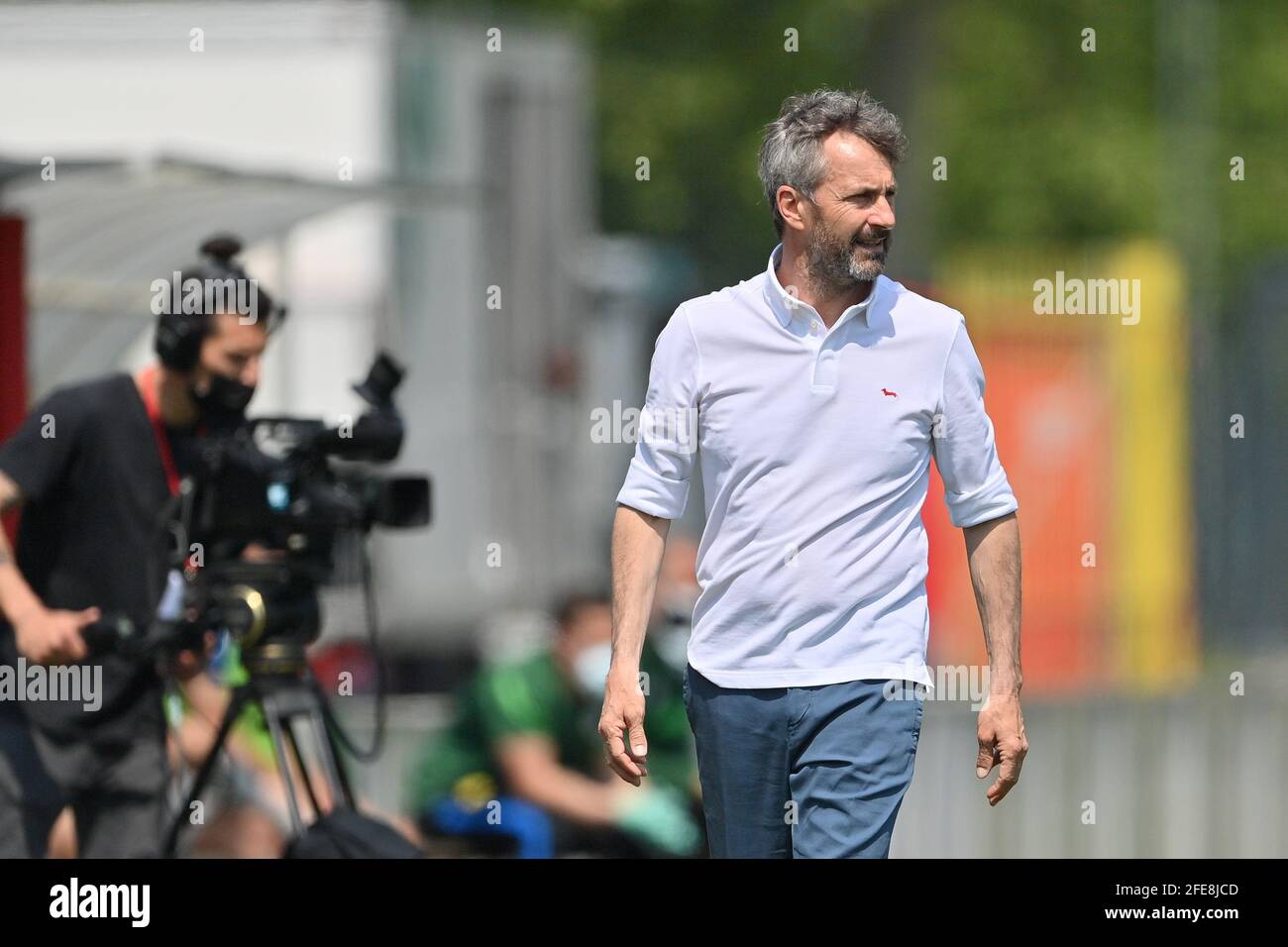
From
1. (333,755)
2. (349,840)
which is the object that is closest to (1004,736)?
(349,840)

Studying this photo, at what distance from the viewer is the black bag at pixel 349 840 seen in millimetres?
5500

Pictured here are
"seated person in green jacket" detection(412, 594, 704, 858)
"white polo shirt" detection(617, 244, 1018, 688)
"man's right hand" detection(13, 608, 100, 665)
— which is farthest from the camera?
"seated person in green jacket" detection(412, 594, 704, 858)

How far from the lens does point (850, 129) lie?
457cm

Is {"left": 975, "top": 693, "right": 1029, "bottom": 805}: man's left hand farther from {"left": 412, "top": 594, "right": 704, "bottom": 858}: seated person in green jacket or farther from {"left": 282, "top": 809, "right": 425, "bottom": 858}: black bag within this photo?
{"left": 412, "top": 594, "right": 704, "bottom": 858}: seated person in green jacket

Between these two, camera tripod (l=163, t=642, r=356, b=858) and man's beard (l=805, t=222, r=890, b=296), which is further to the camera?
camera tripod (l=163, t=642, r=356, b=858)

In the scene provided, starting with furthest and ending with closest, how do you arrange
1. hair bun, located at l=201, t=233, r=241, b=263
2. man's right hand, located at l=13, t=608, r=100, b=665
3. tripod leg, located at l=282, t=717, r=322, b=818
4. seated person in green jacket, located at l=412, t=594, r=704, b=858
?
1. seated person in green jacket, located at l=412, t=594, r=704, b=858
2. hair bun, located at l=201, t=233, r=241, b=263
3. tripod leg, located at l=282, t=717, r=322, b=818
4. man's right hand, located at l=13, t=608, r=100, b=665

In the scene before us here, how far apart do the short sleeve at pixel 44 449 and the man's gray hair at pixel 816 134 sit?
2045 millimetres

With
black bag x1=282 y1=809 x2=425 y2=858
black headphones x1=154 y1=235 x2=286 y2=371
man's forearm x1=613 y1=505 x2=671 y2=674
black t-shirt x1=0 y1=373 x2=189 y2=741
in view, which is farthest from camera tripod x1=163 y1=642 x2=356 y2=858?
man's forearm x1=613 y1=505 x2=671 y2=674

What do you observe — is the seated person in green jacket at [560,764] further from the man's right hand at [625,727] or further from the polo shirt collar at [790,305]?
the polo shirt collar at [790,305]

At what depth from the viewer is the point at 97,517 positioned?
5.89m

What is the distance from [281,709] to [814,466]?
1857 millimetres

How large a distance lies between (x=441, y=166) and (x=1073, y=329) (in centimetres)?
452

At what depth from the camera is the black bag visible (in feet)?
18.0

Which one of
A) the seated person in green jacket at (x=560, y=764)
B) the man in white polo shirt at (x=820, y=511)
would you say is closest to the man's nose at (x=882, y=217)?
the man in white polo shirt at (x=820, y=511)
